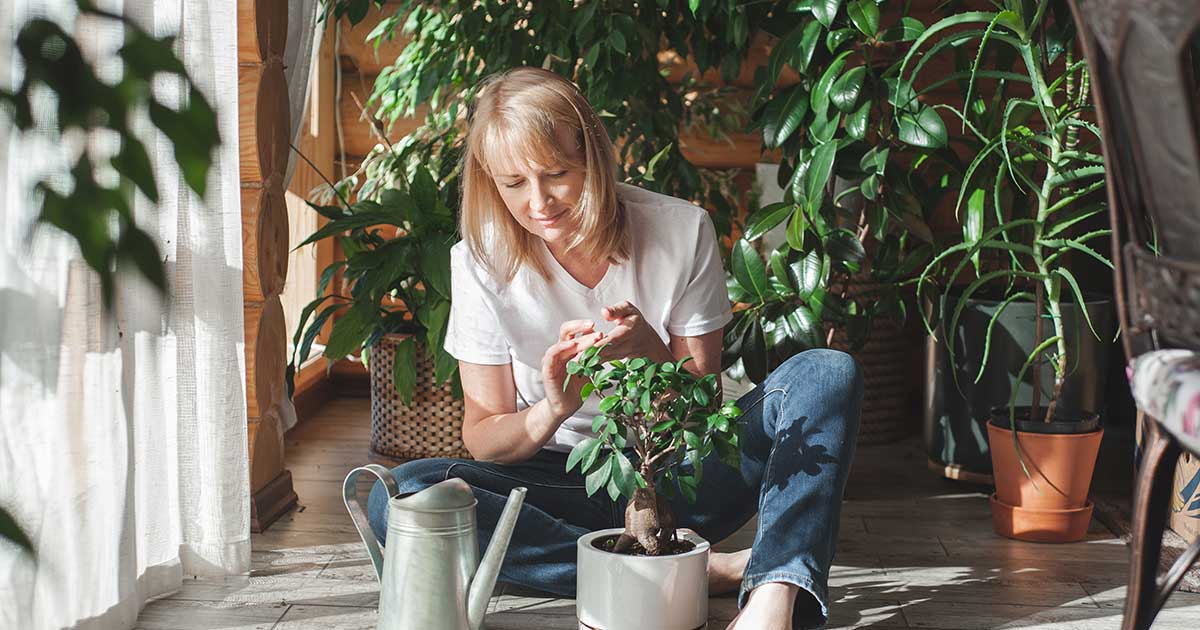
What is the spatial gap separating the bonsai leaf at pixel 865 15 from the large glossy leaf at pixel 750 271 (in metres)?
0.45

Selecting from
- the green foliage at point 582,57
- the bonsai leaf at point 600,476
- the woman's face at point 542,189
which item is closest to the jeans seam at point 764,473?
the bonsai leaf at point 600,476

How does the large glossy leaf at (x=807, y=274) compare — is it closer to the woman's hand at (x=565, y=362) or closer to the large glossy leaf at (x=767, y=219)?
the large glossy leaf at (x=767, y=219)

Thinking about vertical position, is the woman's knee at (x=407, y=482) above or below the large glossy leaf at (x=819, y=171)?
below

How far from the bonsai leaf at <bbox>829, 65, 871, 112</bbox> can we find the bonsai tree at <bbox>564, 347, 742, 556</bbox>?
31.6 inches

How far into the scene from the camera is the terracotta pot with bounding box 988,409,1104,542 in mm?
2082

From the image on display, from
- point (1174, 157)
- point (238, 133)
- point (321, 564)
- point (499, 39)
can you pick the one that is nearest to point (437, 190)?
point (499, 39)

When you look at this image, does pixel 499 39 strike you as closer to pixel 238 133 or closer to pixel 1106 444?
pixel 238 133

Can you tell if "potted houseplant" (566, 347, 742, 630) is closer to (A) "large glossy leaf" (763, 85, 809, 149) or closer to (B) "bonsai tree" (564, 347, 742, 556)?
(B) "bonsai tree" (564, 347, 742, 556)

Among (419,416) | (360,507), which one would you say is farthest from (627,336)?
(419,416)

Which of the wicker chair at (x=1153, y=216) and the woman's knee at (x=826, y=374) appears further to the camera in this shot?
the woman's knee at (x=826, y=374)

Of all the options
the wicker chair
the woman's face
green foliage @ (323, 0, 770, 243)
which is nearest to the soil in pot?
the woman's face

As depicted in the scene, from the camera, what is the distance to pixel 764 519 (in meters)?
1.52

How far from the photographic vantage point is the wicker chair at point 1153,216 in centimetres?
84

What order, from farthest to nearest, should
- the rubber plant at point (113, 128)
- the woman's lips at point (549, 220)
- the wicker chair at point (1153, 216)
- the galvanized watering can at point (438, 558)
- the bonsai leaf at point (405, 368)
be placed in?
1. the bonsai leaf at point (405, 368)
2. the woman's lips at point (549, 220)
3. the galvanized watering can at point (438, 558)
4. the wicker chair at point (1153, 216)
5. the rubber plant at point (113, 128)
